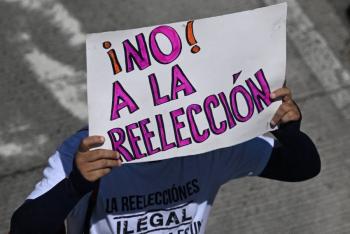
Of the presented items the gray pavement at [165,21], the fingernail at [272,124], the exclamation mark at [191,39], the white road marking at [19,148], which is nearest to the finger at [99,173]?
the exclamation mark at [191,39]

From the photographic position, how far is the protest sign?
7.13 feet

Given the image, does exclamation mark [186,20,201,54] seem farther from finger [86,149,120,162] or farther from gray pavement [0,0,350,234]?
gray pavement [0,0,350,234]

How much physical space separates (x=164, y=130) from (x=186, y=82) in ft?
0.61

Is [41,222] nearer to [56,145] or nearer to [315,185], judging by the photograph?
[56,145]

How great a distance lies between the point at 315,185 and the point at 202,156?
2130 millimetres

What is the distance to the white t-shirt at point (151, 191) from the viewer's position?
230cm

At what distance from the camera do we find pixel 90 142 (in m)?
2.14

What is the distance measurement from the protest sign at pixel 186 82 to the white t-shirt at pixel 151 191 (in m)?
0.11

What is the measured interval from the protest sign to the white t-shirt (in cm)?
11

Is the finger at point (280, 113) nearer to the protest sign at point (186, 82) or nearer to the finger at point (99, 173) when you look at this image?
the protest sign at point (186, 82)

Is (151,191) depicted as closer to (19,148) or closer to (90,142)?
(90,142)

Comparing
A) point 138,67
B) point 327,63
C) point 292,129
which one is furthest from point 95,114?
point 327,63

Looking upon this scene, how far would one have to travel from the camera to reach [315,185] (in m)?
4.36

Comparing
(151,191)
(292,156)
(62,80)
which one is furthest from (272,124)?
(62,80)
